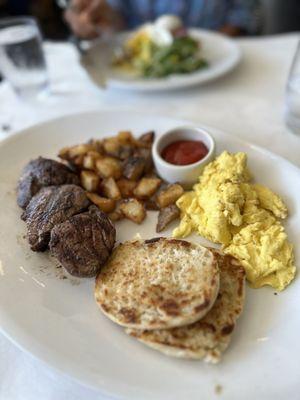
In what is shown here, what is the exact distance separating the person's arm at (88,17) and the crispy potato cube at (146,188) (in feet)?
5.50

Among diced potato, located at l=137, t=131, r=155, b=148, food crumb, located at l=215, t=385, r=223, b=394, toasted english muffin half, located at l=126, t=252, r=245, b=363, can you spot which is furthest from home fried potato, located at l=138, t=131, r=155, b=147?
food crumb, located at l=215, t=385, r=223, b=394

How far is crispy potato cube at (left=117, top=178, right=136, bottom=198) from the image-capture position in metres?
1.91

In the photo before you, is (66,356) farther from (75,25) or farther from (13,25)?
(75,25)

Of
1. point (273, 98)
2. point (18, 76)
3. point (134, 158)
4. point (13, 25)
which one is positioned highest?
point (13, 25)

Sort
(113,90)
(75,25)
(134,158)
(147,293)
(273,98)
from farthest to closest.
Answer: (75,25) → (113,90) → (273,98) → (134,158) → (147,293)

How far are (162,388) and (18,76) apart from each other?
2.25 m

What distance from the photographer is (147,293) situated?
1.35 m

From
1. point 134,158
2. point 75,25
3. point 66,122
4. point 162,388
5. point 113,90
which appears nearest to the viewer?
point 162,388

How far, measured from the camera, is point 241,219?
1577 millimetres

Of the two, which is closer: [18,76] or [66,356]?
[66,356]

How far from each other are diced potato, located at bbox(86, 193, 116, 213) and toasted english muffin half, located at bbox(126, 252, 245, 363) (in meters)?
0.64

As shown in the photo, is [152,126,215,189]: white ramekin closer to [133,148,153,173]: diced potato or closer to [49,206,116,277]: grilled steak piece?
[133,148,153,173]: diced potato

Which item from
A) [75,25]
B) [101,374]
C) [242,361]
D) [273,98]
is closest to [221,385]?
[242,361]

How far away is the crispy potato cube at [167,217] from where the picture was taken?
1.72m
